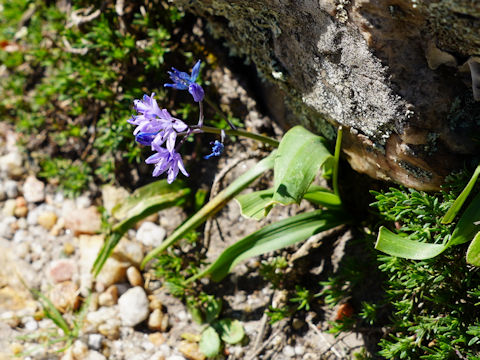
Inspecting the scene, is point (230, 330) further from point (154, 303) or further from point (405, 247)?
point (405, 247)

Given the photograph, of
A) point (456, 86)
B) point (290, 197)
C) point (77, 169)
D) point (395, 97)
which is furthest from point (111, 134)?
point (456, 86)

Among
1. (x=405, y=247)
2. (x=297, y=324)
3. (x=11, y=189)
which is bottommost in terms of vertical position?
(x=11, y=189)

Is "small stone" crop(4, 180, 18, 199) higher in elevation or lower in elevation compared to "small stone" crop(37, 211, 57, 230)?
higher

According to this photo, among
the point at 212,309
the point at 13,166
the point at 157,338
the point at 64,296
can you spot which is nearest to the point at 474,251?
the point at 212,309

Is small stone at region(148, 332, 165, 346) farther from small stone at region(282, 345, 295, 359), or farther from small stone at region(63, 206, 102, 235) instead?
small stone at region(63, 206, 102, 235)

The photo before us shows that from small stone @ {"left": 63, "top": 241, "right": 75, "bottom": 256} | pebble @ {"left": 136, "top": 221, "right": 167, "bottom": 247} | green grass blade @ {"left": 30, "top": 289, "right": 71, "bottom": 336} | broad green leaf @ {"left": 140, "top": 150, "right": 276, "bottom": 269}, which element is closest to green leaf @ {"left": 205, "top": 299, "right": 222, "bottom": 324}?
broad green leaf @ {"left": 140, "top": 150, "right": 276, "bottom": 269}

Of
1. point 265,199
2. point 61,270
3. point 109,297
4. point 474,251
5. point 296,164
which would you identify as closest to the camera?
point 474,251

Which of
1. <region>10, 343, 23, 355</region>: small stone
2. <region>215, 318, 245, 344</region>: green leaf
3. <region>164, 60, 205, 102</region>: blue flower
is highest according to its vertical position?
<region>164, 60, 205, 102</region>: blue flower
